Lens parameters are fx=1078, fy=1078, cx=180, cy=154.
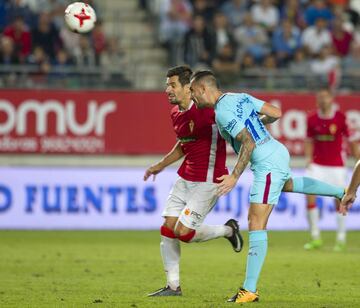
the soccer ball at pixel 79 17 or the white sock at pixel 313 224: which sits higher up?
the soccer ball at pixel 79 17

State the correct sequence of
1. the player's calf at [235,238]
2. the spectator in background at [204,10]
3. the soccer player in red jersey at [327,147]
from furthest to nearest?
1. the spectator in background at [204,10]
2. the soccer player in red jersey at [327,147]
3. the player's calf at [235,238]

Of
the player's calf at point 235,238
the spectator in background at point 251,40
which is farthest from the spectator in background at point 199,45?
the player's calf at point 235,238

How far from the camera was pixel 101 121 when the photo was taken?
916 inches

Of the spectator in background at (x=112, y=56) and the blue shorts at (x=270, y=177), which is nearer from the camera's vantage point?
the blue shorts at (x=270, y=177)

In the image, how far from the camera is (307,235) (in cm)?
2114

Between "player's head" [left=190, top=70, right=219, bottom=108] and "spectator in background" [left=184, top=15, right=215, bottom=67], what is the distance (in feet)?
43.7

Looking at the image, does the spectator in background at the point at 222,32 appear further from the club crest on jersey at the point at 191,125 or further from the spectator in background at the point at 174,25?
the club crest on jersey at the point at 191,125

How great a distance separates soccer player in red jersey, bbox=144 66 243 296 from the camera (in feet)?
36.7

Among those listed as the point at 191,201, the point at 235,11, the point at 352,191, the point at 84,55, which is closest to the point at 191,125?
the point at 191,201

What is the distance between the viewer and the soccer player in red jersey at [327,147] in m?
17.9

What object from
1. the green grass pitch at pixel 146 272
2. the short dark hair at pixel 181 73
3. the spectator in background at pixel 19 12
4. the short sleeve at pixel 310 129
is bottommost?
the green grass pitch at pixel 146 272

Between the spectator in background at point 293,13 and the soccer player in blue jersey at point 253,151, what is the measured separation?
51.6 ft

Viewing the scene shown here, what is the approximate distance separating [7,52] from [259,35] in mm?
6012

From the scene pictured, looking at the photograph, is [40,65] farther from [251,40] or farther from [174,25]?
[251,40]
